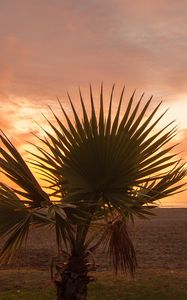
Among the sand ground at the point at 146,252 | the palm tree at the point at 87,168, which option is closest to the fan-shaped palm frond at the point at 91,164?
the palm tree at the point at 87,168

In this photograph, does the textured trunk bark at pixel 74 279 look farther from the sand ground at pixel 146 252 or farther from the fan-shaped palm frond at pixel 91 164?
the sand ground at pixel 146 252

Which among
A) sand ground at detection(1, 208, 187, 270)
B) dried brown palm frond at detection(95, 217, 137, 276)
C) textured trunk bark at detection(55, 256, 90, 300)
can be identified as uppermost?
sand ground at detection(1, 208, 187, 270)

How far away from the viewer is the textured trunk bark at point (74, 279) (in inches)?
268

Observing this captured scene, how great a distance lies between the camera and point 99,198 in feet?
21.1

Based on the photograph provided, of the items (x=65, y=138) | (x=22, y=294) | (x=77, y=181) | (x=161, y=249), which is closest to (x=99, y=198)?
(x=77, y=181)

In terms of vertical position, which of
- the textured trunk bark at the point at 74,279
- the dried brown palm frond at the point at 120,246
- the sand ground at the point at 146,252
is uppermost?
the sand ground at the point at 146,252

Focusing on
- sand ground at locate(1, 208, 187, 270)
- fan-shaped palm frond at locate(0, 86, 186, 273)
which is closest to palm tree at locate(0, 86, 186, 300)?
fan-shaped palm frond at locate(0, 86, 186, 273)

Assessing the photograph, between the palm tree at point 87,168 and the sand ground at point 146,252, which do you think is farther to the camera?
the sand ground at point 146,252

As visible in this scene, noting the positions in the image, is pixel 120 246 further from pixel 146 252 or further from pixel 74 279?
pixel 146 252

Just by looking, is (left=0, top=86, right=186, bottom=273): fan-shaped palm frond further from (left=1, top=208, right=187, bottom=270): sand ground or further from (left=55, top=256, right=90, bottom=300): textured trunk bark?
(left=1, top=208, right=187, bottom=270): sand ground

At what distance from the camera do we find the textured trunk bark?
6.81 meters

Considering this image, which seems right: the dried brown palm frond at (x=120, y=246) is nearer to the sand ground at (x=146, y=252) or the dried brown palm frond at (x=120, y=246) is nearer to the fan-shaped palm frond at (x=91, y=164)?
the fan-shaped palm frond at (x=91, y=164)

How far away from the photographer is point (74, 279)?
6.80 meters

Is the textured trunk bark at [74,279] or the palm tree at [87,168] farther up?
the palm tree at [87,168]
